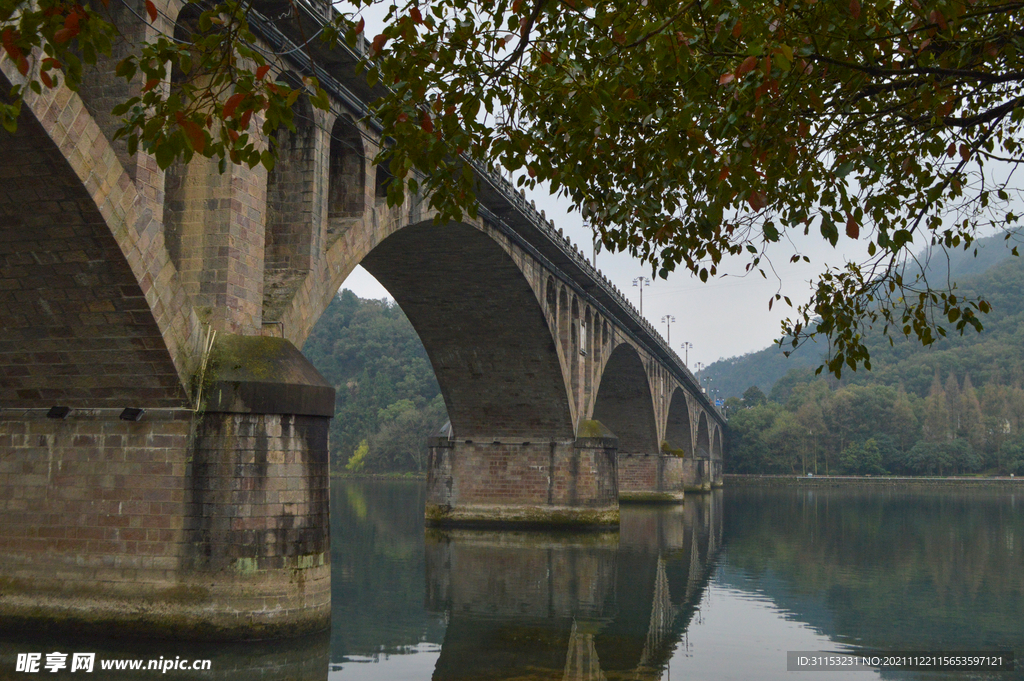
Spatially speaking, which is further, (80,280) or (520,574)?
(520,574)

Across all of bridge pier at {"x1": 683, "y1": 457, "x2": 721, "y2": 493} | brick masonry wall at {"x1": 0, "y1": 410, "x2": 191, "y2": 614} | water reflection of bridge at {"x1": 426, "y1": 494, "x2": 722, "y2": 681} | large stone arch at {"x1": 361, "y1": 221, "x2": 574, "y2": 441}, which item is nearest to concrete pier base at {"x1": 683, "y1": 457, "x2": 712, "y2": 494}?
bridge pier at {"x1": 683, "y1": 457, "x2": 721, "y2": 493}

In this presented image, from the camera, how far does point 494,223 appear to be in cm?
2789

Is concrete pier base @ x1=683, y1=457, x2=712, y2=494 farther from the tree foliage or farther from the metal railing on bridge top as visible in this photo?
the tree foliage

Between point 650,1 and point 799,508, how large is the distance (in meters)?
54.3

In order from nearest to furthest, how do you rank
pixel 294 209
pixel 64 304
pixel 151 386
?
1. pixel 64 304
2. pixel 151 386
3. pixel 294 209

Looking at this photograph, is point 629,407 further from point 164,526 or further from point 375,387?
point 375,387

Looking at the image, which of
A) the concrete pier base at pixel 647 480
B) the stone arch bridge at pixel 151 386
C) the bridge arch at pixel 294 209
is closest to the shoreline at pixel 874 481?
the concrete pier base at pixel 647 480

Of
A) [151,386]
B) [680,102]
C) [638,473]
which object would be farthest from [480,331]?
[638,473]

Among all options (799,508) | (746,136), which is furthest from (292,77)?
(799,508)

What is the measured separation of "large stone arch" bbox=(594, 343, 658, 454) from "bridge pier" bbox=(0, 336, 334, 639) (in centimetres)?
4265

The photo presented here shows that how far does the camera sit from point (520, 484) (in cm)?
3519

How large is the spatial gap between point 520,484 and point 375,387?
3266 inches

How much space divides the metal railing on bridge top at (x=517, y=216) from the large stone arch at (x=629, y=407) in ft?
7.24

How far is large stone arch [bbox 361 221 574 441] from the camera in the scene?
95.2ft
